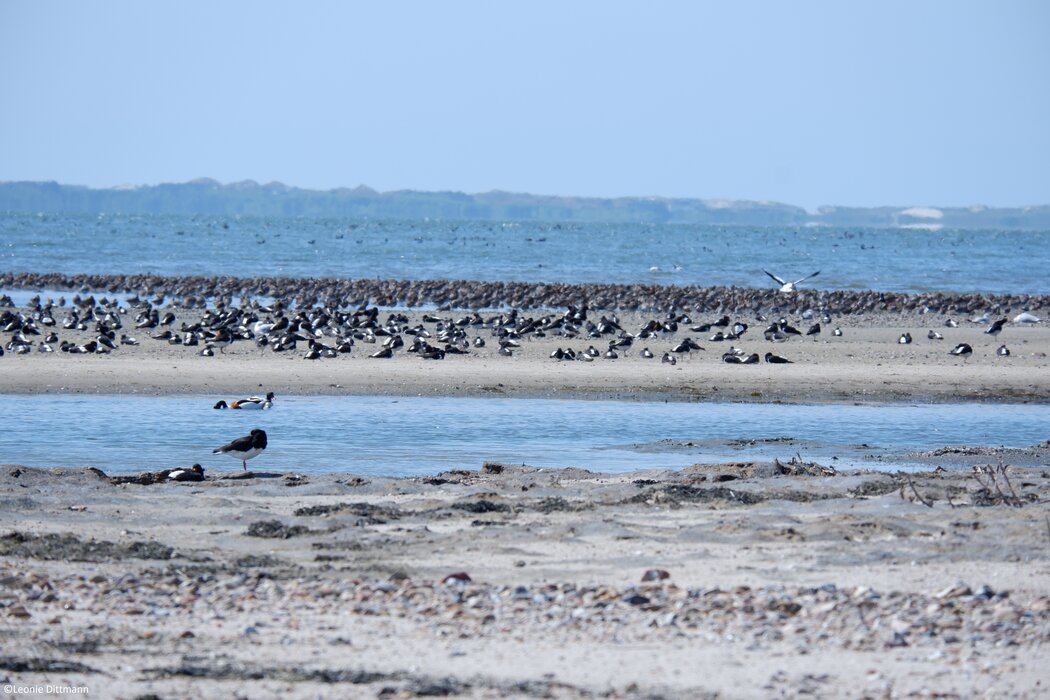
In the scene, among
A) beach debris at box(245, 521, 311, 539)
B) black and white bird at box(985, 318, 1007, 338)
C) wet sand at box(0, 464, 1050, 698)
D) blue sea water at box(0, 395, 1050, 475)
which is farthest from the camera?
black and white bird at box(985, 318, 1007, 338)

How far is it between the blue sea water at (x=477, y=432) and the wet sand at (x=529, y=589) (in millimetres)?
1880

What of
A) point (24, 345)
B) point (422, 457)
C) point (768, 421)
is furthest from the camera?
point (24, 345)

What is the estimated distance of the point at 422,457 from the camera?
12.9m

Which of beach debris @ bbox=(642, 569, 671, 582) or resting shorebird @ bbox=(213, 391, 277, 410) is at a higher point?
resting shorebird @ bbox=(213, 391, 277, 410)

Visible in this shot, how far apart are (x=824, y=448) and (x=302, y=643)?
833cm

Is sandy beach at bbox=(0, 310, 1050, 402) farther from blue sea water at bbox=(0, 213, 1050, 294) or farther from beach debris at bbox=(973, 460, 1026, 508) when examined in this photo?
blue sea water at bbox=(0, 213, 1050, 294)

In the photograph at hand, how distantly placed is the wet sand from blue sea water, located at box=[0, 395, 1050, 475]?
1.88 m

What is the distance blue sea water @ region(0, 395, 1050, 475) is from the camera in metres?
12.6

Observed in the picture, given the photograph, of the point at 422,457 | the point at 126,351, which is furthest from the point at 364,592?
the point at 126,351

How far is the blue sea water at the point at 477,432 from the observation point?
497 inches

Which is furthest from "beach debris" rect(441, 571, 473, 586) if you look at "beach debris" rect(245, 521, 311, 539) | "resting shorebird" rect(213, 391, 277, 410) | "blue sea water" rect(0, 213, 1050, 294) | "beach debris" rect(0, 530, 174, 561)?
"blue sea water" rect(0, 213, 1050, 294)

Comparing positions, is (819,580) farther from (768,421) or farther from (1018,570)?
(768,421)

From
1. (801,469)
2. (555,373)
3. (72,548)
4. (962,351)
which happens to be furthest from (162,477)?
(962,351)

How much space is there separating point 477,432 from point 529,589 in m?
7.34
